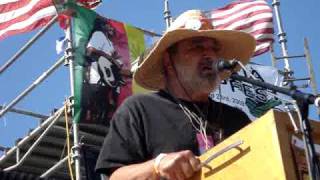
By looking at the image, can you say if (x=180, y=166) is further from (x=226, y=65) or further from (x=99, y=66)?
(x=99, y=66)

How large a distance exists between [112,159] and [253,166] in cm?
81

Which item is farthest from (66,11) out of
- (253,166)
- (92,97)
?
(253,166)

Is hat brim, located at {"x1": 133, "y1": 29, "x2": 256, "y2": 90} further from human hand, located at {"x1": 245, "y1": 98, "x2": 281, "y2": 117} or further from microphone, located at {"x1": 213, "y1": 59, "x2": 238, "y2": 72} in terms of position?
human hand, located at {"x1": 245, "y1": 98, "x2": 281, "y2": 117}

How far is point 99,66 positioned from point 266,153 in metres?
4.88

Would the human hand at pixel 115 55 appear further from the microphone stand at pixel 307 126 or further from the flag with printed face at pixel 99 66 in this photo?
the microphone stand at pixel 307 126

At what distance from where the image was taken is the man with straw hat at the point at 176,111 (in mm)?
2854

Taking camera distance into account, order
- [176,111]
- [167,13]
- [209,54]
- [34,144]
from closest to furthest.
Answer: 1. [176,111]
2. [209,54]
3. [34,144]
4. [167,13]

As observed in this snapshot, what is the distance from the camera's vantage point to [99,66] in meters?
7.00

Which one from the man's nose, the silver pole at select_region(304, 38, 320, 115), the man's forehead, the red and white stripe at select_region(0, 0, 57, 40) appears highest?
the red and white stripe at select_region(0, 0, 57, 40)

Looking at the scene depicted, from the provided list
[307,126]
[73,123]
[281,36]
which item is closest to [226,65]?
[307,126]

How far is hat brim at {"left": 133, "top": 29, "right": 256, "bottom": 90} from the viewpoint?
11.1 ft

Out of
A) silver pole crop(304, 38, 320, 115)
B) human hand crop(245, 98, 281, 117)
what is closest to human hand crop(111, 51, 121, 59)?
human hand crop(245, 98, 281, 117)

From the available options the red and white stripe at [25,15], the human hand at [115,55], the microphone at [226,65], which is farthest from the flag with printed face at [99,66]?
the microphone at [226,65]

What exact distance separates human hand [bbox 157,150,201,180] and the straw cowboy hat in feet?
2.73
